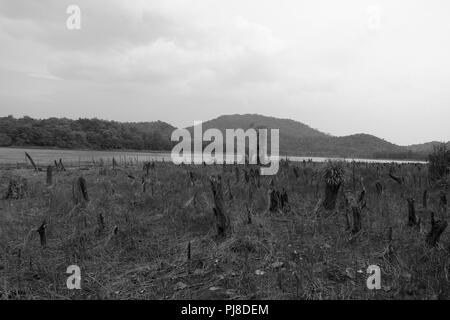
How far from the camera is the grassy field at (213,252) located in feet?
15.2

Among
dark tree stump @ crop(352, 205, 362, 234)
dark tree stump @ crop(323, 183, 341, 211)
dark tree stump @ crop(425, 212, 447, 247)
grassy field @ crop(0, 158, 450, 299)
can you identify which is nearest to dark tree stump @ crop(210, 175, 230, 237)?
grassy field @ crop(0, 158, 450, 299)

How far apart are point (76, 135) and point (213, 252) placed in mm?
90100

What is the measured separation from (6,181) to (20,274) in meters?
11.9

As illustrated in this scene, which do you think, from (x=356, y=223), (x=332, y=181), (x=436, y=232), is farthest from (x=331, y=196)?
(x=436, y=232)

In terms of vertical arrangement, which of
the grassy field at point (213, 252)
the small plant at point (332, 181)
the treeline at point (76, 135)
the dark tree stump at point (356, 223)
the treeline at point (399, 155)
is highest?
the treeline at point (76, 135)

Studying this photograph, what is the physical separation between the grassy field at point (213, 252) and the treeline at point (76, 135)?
275 feet

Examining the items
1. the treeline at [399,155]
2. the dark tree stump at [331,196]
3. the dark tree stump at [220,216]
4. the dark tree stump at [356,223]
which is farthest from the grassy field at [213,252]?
the treeline at [399,155]

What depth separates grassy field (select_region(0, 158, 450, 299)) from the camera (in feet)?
15.2

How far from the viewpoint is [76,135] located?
85125mm

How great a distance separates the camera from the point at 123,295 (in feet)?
15.2

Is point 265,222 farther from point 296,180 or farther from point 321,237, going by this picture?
point 296,180

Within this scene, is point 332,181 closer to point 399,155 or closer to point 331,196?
point 331,196

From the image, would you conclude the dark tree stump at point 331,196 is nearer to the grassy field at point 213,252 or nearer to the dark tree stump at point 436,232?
the grassy field at point 213,252

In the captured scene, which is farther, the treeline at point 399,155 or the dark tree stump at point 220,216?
the treeline at point 399,155
